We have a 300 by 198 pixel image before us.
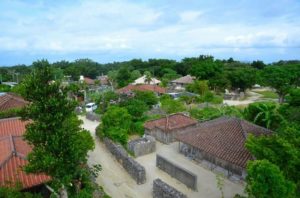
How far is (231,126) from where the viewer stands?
22.6 metres

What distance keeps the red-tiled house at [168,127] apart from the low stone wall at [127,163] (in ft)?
17.6

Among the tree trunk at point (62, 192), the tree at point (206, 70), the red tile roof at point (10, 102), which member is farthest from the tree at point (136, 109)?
the tree at point (206, 70)

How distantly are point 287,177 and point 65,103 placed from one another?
10.4 m

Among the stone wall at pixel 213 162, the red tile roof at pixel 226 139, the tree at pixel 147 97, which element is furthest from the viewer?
the tree at pixel 147 97

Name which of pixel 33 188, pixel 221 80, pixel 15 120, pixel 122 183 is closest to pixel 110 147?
pixel 122 183

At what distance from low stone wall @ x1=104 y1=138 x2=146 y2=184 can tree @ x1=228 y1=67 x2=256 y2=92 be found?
41875mm

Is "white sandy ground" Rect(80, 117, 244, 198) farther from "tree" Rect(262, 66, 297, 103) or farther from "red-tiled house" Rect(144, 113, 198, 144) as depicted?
"tree" Rect(262, 66, 297, 103)

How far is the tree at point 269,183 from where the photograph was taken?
10.6m

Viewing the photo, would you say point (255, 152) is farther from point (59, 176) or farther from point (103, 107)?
point (103, 107)

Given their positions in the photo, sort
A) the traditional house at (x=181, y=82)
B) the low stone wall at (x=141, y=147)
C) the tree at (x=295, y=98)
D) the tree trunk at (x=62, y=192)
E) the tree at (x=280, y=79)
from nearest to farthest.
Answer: the tree trunk at (x=62, y=192) → the low stone wall at (x=141, y=147) → the tree at (x=295, y=98) → the tree at (x=280, y=79) → the traditional house at (x=181, y=82)

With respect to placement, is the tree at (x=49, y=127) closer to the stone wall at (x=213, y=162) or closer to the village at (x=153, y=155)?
the village at (x=153, y=155)

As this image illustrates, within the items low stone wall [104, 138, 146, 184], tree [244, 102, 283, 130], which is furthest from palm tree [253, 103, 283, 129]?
low stone wall [104, 138, 146, 184]

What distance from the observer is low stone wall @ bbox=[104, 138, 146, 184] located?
2005 cm

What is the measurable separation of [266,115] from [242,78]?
3676 cm
